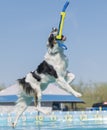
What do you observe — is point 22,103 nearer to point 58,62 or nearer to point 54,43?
point 58,62

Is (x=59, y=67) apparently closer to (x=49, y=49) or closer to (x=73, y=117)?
(x=49, y=49)

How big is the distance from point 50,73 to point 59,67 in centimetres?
22

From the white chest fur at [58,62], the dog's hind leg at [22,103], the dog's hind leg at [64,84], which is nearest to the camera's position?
the dog's hind leg at [64,84]

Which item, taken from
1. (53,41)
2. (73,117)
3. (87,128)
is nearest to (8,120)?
(73,117)

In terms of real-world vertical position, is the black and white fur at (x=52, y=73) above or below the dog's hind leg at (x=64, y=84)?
above

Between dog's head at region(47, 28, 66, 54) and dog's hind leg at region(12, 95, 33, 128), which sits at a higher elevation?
dog's head at region(47, 28, 66, 54)

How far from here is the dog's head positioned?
28.5 feet

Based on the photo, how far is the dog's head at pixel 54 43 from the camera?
8.70 m

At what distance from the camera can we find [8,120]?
13.2m

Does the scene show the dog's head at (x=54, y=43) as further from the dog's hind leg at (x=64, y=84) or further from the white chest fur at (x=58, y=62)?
the dog's hind leg at (x=64, y=84)

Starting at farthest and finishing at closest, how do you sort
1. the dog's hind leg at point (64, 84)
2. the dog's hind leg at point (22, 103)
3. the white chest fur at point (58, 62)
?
the dog's hind leg at point (22, 103) < the white chest fur at point (58, 62) < the dog's hind leg at point (64, 84)

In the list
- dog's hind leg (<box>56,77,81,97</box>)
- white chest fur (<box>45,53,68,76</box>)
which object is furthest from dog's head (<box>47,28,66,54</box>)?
dog's hind leg (<box>56,77,81,97</box>)

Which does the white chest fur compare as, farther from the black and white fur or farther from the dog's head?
the dog's head

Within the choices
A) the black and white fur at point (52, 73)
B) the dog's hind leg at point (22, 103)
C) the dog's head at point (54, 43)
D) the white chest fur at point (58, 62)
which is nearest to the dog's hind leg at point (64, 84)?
the black and white fur at point (52, 73)
